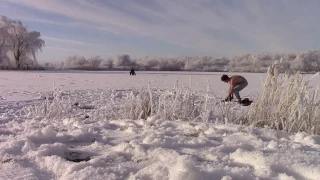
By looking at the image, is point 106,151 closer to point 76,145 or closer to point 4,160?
point 76,145

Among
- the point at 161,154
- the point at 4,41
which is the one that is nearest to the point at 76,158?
the point at 161,154

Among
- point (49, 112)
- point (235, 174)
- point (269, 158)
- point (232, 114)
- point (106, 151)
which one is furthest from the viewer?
point (49, 112)

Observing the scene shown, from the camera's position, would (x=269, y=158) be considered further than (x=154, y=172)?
Yes

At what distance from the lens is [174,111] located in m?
5.27

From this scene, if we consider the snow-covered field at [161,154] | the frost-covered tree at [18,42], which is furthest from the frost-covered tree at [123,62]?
the snow-covered field at [161,154]

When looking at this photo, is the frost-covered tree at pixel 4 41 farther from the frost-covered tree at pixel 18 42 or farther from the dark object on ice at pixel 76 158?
the dark object on ice at pixel 76 158

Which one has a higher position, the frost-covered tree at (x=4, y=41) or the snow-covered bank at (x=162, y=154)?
the frost-covered tree at (x=4, y=41)

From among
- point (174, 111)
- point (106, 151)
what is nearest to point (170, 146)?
point (106, 151)

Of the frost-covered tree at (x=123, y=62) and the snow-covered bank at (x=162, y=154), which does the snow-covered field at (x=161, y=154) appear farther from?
the frost-covered tree at (x=123, y=62)

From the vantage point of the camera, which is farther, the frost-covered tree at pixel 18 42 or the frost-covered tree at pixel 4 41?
the frost-covered tree at pixel 18 42

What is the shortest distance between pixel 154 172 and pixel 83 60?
67092mm

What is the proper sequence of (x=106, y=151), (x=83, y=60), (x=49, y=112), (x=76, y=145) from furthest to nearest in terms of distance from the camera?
(x=83, y=60) → (x=49, y=112) → (x=76, y=145) → (x=106, y=151)

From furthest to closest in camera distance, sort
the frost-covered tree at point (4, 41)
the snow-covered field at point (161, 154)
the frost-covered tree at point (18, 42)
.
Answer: the frost-covered tree at point (18, 42) → the frost-covered tree at point (4, 41) → the snow-covered field at point (161, 154)

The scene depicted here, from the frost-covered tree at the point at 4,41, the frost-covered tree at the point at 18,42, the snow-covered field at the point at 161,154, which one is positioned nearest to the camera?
the snow-covered field at the point at 161,154
